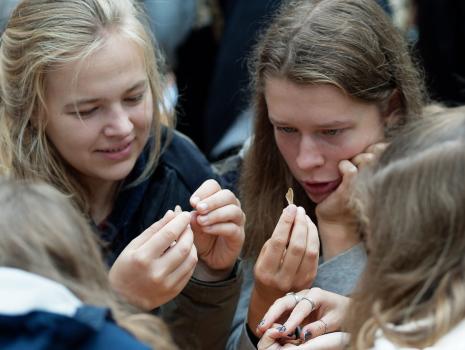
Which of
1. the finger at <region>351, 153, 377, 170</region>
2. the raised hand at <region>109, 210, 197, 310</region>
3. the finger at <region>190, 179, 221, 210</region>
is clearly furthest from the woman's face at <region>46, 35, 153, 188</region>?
the finger at <region>351, 153, 377, 170</region>

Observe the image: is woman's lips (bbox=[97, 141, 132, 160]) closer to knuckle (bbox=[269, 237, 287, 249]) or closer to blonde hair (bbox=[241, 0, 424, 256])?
blonde hair (bbox=[241, 0, 424, 256])

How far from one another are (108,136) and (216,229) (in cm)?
44

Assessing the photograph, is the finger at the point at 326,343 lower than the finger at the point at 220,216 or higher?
lower

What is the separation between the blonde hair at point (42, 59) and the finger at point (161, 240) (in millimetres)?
538

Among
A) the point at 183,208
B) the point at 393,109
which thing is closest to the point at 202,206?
the point at 183,208

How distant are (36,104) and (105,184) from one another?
31cm

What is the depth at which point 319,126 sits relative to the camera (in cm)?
237

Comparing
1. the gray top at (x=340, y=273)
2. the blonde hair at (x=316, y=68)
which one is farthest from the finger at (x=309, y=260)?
the blonde hair at (x=316, y=68)

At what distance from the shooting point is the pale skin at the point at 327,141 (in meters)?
2.36

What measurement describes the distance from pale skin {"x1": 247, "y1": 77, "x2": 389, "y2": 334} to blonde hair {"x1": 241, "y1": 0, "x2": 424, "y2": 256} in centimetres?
3

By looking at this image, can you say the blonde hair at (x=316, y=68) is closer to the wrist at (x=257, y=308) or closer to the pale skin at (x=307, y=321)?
the wrist at (x=257, y=308)

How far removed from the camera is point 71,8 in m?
2.46

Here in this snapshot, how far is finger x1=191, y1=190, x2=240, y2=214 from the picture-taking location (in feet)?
7.16

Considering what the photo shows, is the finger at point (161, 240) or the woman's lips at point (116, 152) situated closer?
the finger at point (161, 240)
